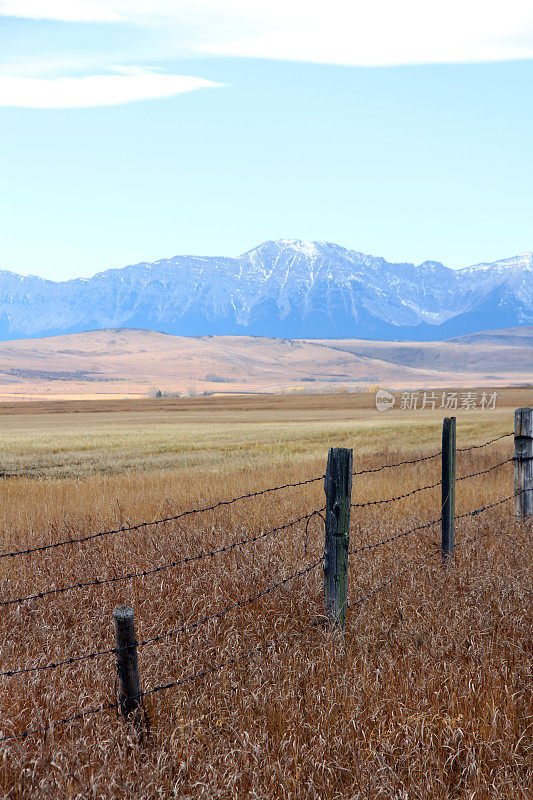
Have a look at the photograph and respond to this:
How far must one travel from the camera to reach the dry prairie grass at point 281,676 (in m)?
3.70

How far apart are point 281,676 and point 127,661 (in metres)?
1.31

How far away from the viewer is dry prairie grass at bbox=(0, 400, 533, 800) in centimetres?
370

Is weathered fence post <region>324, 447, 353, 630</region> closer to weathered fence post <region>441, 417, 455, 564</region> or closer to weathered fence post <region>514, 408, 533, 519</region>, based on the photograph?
weathered fence post <region>441, 417, 455, 564</region>

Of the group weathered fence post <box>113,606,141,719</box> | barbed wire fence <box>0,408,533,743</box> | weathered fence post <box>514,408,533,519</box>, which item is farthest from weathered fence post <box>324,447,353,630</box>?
weathered fence post <box>514,408,533,519</box>

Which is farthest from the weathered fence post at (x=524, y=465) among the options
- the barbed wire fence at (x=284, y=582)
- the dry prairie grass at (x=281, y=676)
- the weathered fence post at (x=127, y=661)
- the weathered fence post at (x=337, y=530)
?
the weathered fence post at (x=127, y=661)

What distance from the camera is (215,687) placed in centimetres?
458

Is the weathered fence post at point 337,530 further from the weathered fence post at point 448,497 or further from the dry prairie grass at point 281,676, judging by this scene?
the weathered fence post at point 448,497

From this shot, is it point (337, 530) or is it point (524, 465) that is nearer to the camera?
point (337, 530)

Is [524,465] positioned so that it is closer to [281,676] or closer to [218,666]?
[281,676]

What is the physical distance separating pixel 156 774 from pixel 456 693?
190cm

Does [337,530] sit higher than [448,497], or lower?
higher

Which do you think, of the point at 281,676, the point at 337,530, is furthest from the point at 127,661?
the point at 337,530

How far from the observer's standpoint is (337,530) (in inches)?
207

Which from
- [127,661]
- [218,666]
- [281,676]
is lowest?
[281,676]
